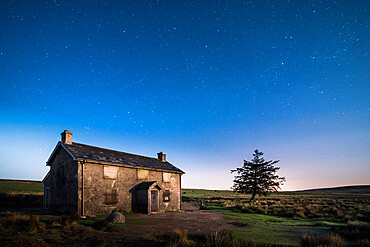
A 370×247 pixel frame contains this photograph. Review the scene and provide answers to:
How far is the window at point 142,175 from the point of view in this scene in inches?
882

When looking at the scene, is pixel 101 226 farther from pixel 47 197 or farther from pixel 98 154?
pixel 47 197

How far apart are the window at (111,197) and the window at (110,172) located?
1236mm

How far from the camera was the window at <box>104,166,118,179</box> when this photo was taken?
19422 millimetres

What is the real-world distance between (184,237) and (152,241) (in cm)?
147

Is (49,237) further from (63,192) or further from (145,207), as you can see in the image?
(145,207)

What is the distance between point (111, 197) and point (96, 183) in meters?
2.00

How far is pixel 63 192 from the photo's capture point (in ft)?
62.1

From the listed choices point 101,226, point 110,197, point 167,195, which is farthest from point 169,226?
point 167,195

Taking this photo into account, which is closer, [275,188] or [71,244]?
[71,244]

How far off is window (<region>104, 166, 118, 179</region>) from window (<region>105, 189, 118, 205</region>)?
4.06 ft

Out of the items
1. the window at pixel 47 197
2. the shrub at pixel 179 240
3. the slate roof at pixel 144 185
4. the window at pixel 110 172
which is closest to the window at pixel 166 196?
the slate roof at pixel 144 185

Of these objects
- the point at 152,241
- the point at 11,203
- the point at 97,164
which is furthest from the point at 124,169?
the point at 11,203

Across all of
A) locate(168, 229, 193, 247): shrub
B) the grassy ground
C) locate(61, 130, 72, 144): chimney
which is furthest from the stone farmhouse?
the grassy ground

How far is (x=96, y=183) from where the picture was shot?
18.5 m
